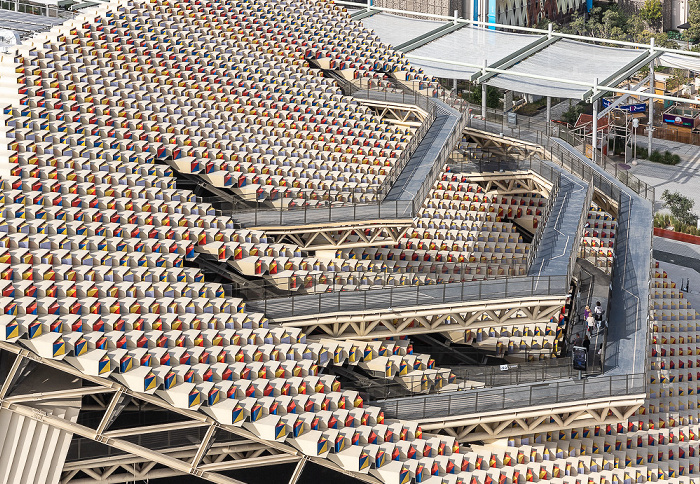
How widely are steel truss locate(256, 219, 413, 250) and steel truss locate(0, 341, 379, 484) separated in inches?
313

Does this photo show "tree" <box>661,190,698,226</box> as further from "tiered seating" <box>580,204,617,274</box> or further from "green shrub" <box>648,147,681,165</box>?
"green shrub" <box>648,147,681,165</box>

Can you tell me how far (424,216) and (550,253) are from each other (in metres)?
8.81

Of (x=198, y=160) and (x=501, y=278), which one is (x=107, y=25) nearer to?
(x=198, y=160)

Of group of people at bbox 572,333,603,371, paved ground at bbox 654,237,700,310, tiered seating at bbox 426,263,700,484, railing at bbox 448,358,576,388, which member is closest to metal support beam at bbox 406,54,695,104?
paved ground at bbox 654,237,700,310

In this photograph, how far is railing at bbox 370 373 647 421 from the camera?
36.2m

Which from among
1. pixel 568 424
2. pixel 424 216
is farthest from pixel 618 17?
pixel 568 424

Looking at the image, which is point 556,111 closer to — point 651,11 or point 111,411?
point 651,11

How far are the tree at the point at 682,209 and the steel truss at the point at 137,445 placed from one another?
3114 centimetres

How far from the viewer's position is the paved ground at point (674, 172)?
211ft

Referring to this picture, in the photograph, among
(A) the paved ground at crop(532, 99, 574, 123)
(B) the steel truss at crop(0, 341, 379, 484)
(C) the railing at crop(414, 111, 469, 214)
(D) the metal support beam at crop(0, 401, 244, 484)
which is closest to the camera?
(B) the steel truss at crop(0, 341, 379, 484)

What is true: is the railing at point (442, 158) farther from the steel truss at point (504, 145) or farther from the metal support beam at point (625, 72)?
the metal support beam at point (625, 72)

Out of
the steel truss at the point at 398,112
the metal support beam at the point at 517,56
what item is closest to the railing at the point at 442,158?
the steel truss at the point at 398,112

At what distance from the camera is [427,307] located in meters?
37.3

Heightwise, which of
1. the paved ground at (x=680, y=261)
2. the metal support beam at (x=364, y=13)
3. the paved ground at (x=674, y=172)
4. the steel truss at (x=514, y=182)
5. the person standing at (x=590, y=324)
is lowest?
the paved ground at (x=680, y=261)
